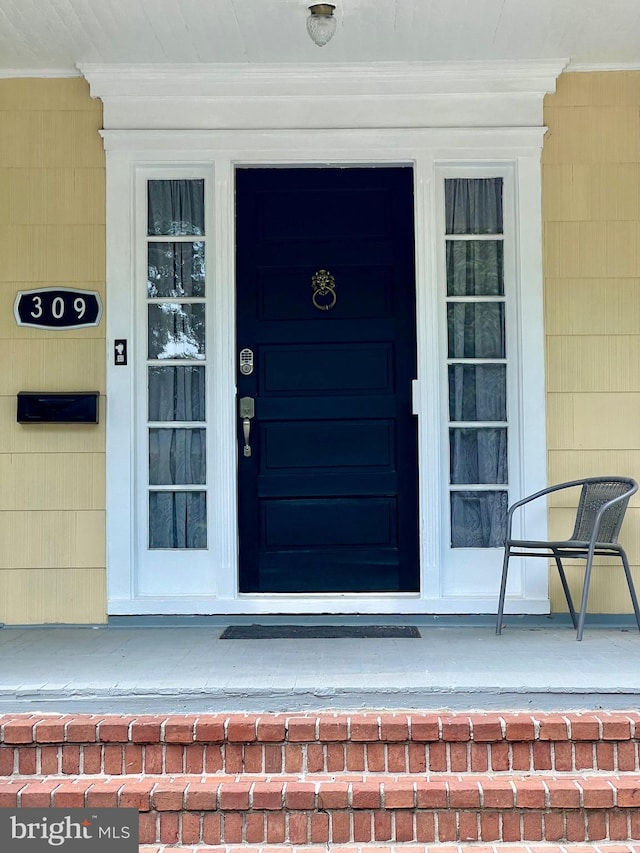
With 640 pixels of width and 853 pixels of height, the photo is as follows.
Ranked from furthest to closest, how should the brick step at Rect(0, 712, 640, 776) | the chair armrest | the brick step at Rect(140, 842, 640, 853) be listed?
the chair armrest < the brick step at Rect(0, 712, 640, 776) < the brick step at Rect(140, 842, 640, 853)

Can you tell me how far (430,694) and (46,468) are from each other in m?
2.15

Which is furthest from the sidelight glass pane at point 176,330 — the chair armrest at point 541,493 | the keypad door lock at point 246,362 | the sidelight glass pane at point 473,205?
the chair armrest at point 541,493

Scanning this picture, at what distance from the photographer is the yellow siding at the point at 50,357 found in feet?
13.5

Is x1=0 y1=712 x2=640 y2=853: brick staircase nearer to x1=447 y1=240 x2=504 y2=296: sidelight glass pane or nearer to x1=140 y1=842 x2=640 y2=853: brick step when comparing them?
x1=140 y1=842 x2=640 y2=853: brick step

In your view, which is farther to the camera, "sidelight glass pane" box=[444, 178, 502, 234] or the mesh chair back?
"sidelight glass pane" box=[444, 178, 502, 234]

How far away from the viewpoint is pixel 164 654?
3467 millimetres

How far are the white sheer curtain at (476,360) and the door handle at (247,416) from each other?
3.02ft

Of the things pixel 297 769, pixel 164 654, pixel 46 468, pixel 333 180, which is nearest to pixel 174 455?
pixel 46 468

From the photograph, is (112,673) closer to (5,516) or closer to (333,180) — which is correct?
(5,516)

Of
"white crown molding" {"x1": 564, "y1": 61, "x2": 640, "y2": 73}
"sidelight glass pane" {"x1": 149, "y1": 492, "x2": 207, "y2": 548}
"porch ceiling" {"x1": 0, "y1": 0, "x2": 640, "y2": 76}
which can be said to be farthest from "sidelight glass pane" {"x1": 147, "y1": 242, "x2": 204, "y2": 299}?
"white crown molding" {"x1": 564, "y1": 61, "x2": 640, "y2": 73}

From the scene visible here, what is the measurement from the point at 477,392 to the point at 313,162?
1.30 metres

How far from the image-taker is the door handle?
4195mm

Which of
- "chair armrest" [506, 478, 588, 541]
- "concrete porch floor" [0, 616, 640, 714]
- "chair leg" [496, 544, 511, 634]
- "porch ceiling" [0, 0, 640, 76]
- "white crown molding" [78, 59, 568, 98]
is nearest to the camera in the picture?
"concrete porch floor" [0, 616, 640, 714]

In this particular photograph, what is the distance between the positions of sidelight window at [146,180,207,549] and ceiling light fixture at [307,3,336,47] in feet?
3.19
